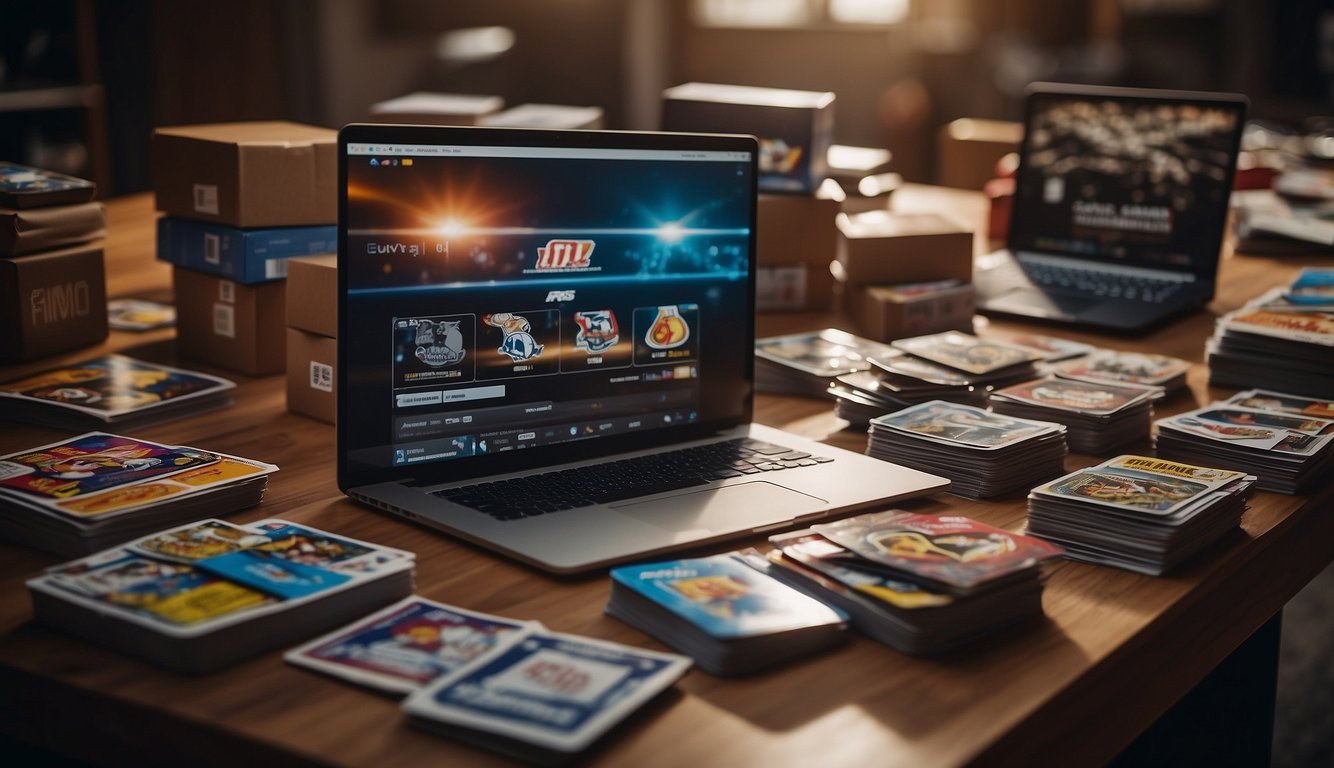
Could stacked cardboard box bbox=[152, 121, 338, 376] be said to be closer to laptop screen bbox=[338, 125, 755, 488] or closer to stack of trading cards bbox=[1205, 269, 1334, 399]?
laptop screen bbox=[338, 125, 755, 488]

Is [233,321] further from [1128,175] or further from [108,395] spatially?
[1128,175]

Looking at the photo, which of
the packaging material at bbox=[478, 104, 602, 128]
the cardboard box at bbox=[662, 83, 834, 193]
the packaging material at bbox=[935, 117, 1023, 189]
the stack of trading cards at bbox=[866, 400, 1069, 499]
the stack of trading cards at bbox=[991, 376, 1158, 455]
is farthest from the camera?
the packaging material at bbox=[935, 117, 1023, 189]

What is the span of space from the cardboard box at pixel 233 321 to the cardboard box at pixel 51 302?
0.14 metres

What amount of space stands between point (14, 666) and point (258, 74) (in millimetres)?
4194

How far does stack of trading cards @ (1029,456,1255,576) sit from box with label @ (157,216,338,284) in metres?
Answer: 1.04

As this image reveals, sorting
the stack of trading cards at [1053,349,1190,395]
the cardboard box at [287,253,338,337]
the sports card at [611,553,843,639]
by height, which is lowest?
the sports card at [611,553,843,639]

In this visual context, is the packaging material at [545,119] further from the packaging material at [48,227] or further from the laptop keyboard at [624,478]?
the laptop keyboard at [624,478]

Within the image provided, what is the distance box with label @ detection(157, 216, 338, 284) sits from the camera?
1690mm

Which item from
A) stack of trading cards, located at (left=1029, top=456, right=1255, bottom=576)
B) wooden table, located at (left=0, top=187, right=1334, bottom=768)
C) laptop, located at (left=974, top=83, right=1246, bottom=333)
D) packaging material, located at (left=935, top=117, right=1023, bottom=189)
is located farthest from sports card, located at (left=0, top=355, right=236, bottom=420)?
packaging material, located at (left=935, top=117, right=1023, bottom=189)

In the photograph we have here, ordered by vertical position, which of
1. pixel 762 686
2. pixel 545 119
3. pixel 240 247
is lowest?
pixel 762 686

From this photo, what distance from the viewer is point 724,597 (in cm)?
101

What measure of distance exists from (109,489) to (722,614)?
2.01 feet

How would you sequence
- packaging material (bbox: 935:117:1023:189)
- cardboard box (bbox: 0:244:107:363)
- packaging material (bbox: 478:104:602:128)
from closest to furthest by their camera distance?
cardboard box (bbox: 0:244:107:363) < packaging material (bbox: 478:104:602:128) < packaging material (bbox: 935:117:1023:189)

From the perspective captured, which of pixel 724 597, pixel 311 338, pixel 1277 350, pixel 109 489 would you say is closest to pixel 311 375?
pixel 311 338
